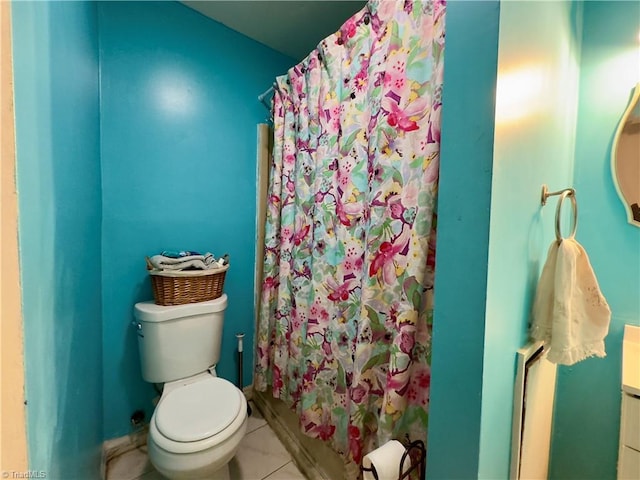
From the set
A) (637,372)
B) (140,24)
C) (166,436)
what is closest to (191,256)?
(166,436)

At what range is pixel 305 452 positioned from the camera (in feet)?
4.50

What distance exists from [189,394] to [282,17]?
2059mm

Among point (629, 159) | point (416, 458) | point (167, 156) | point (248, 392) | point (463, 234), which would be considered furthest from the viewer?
point (248, 392)

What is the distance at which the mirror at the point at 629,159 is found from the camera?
96cm

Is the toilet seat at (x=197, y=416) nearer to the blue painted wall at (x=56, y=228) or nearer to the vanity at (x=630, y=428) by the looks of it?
the blue painted wall at (x=56, y=228)

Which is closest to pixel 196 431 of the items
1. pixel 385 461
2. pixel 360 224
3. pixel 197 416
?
pixel 197 416

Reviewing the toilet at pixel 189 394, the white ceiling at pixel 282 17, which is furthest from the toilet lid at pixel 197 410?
the white ceiling at pixel 282 17

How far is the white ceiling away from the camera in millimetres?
1414

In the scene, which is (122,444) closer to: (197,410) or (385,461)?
(197,410)

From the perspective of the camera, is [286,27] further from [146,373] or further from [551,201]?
[146,373]

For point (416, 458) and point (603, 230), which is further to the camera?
point (603, 230)

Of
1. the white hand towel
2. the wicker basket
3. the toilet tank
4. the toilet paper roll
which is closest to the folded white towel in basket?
the wicker basket

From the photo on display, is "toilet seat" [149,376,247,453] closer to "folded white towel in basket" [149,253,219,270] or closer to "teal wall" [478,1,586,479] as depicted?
"folded white towel in basket" [149,253,219,270]

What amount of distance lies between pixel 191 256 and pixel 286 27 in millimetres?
1471
